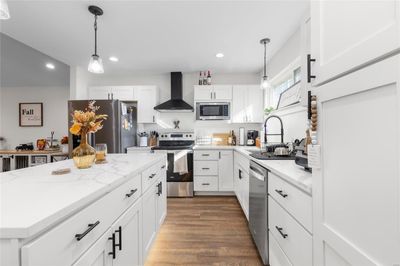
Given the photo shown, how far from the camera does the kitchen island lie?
513 millimetres

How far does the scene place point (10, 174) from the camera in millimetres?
1111

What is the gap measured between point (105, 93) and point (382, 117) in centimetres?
424

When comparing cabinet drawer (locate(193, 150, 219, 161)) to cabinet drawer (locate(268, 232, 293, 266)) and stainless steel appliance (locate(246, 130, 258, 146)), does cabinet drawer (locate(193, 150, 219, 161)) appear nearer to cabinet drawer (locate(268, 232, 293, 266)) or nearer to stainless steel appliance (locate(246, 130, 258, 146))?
stainless steel appliance (locate(246, 130, 258, 146))

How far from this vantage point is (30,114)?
5.26 meters

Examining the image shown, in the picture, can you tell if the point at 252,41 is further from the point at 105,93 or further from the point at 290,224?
the point at 105,93

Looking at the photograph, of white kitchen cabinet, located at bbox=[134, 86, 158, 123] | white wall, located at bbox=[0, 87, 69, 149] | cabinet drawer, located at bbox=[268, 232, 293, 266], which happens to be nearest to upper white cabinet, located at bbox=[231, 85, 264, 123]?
white kitchen cabinet, located at bbox=[134, 86, 158, 123]

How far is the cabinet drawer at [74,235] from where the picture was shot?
530 millimetres

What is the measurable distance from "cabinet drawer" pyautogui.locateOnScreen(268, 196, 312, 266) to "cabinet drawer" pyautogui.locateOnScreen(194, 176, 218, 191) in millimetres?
1967

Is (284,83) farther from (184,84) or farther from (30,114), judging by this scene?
(30,114)

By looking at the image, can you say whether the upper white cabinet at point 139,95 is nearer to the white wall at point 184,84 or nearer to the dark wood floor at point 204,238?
the white wall at point 184,84

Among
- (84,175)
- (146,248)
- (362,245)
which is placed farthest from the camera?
(146,248)

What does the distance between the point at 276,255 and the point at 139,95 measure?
3549 mm

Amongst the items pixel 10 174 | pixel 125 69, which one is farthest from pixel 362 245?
pixel 125 69

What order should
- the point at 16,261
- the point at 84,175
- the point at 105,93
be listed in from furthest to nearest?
the point at 105,93 → the point at 84,175 → the point at 16,261
